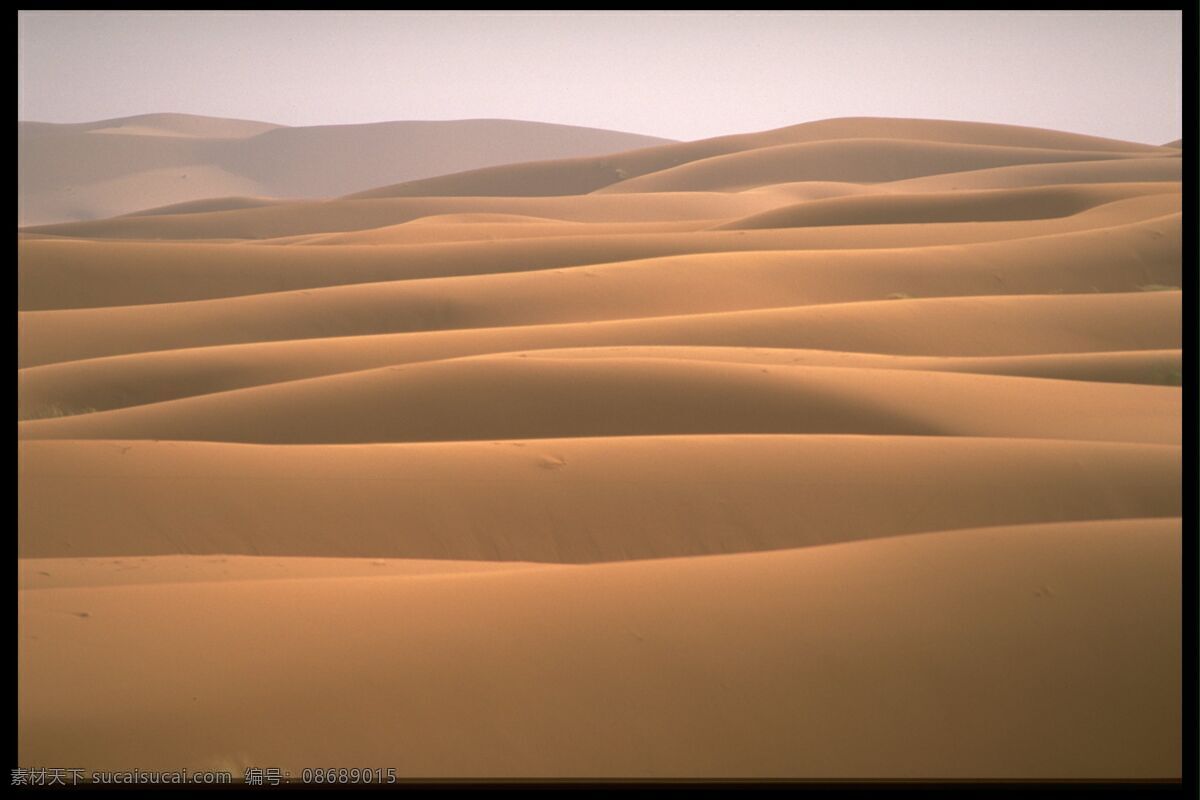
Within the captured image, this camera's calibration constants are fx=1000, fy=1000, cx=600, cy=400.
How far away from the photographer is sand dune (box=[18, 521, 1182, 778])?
3535 mm

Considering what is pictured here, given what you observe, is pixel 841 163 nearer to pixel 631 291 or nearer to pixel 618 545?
pixel 631 291

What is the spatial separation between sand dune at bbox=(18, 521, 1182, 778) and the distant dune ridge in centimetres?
1

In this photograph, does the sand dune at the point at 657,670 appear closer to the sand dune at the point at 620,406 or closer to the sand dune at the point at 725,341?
the sand dune at the point at 620,406

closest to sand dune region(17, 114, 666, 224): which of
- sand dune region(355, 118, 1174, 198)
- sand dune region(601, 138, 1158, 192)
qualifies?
sand dune region(355, 118, 1174, 198)

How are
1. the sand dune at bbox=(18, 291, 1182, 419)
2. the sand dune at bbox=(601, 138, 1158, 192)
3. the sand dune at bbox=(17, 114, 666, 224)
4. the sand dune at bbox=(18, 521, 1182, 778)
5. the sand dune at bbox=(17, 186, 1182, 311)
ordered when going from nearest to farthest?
the sand dune at bbox=(18, 521, 1182, 778), the sand dune at bbox=(18, 291, 1182, 419), the sand dune at bbox=(17, 186, 1182, 311), the sand dune at bbox=(601, 138, 1158, 192), the sand dune at bbox=(17, 114, 666, 224)

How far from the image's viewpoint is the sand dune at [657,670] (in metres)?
3.54

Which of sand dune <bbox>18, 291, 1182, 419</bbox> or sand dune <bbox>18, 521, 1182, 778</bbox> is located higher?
sand dune <bbox>18, 291, 1182, 419</bbox>

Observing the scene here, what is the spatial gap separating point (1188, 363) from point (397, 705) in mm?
4084

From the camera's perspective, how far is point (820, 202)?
29.2 m

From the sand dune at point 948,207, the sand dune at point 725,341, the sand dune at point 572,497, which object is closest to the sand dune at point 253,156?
the sand dune at point 948,207

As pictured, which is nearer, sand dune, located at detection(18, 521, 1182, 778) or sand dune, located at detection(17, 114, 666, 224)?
sand dune, located at detection(18, 521, 1182, 778)

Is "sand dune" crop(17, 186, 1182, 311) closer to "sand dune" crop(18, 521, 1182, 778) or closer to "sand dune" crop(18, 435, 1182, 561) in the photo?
"sand dune" crop(18, 435, 1182, 561)

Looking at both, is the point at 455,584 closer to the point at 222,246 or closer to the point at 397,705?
the point at 397,705
